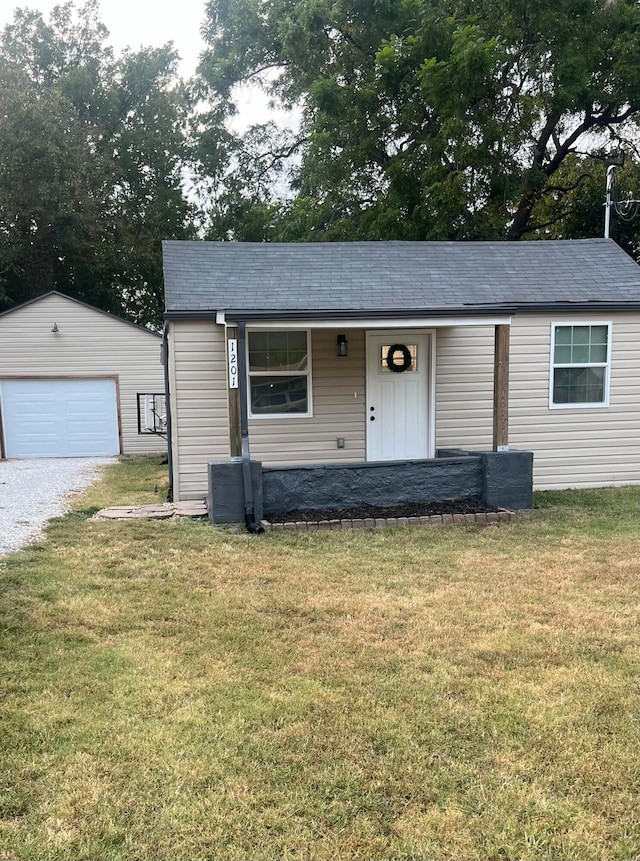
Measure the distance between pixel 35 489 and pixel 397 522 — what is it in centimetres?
585

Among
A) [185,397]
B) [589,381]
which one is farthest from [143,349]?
[589,381]

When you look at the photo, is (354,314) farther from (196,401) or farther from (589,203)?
(589,203)

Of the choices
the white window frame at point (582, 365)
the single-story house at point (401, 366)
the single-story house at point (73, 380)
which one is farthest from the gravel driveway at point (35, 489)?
the white window frame at point (582, 365)

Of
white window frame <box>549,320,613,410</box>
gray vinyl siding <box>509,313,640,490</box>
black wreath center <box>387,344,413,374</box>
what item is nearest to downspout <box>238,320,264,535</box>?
black wreath center <box>387,344,413,374</box>

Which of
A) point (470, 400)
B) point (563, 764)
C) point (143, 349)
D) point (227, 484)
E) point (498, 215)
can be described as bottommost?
point (563, 764)

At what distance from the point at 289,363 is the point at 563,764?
21.0ft

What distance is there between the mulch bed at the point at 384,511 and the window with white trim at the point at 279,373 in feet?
5.71

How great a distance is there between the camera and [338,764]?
2578mm

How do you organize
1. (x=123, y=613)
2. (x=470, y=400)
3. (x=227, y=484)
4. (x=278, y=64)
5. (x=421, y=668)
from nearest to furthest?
(x=421, y=668) < (x=123, y=613) < (x=227, y=484) < (x=470, y=400) < (x=278, y=64)

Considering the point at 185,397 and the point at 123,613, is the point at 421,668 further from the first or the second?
the point at 185,397

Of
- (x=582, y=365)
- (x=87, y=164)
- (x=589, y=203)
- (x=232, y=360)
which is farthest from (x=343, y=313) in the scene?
(x=87, y=164)

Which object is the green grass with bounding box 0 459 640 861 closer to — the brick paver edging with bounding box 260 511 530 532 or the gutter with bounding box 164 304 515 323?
the brick paver edging with bounding box 260 511 530 532

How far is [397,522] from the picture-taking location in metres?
6.86

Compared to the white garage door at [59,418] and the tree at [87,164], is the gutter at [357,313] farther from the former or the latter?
the tree at [87,164]
